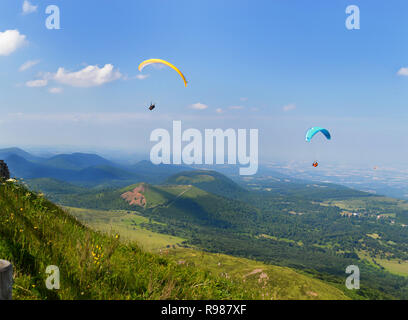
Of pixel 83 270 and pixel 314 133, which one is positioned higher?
pixel 314 133

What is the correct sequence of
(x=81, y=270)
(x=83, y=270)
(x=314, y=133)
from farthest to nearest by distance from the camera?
1. (x=314, y=133)
2. (x=83, y=270)
3. (x=81, y=270)

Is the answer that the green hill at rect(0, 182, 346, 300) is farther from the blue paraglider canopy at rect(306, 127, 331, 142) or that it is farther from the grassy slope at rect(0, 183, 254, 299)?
the blue paraglider canopy at rect(306, 127, 331, 142)

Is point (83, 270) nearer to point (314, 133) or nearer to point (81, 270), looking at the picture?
point (81, 270)


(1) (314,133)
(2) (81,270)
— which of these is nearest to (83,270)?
(2) (81,270)

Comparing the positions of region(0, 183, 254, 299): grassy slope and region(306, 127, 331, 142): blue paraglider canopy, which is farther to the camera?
region(306, 127, 331, 142): blue paraglider canopy

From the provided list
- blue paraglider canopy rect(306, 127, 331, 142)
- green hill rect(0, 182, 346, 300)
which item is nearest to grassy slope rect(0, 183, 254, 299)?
green hill rect(0, 182, 346, 300)

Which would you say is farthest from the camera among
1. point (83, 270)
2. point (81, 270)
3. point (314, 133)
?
point (314, 133)

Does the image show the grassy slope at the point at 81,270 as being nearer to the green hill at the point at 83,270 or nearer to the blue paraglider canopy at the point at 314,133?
the green hill at the point at 83,270

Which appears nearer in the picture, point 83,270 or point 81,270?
point 81,270
